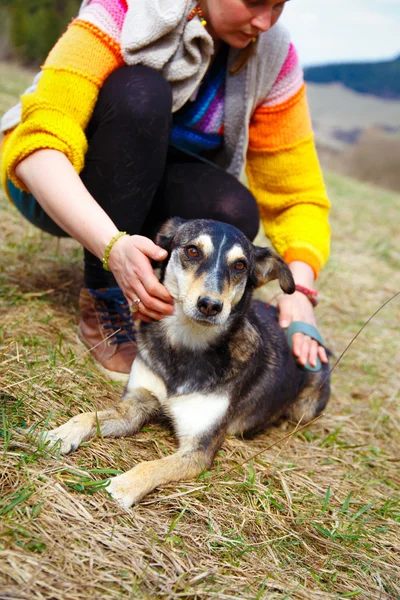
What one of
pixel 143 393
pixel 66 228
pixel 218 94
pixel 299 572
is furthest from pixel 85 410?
pixel 218 94

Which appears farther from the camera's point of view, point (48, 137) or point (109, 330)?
point (109, 330)

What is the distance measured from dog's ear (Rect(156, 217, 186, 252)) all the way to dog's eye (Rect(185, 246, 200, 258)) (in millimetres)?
236

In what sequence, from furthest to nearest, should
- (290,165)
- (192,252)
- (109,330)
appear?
(290,165) → (109,330) → (192,252)

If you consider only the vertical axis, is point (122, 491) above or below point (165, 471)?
above

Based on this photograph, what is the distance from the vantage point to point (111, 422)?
2.43m

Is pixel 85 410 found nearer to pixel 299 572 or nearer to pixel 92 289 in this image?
pixel 92 289

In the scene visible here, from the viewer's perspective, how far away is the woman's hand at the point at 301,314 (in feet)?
9.12

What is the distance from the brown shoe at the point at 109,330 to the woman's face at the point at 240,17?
1483mm

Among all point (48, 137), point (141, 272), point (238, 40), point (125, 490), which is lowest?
point (125, 490)

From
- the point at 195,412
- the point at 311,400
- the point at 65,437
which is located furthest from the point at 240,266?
the point at 311,400

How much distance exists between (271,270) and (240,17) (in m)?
1.27

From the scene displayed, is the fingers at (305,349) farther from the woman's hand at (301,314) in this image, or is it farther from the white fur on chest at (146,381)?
the white fur on chest at (146,381)

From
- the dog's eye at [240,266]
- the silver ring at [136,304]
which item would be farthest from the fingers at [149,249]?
the dog's eye at [240,266]

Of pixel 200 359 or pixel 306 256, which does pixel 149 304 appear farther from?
pixel 306 256
